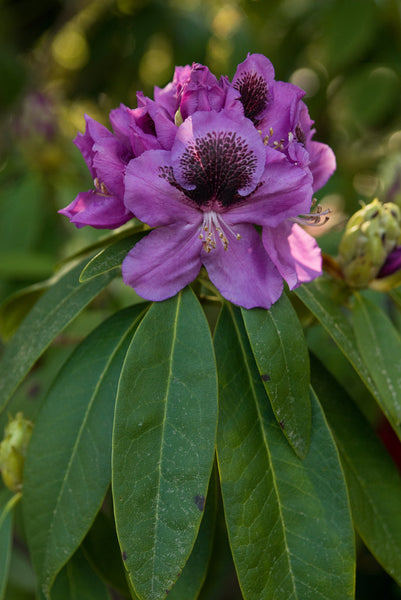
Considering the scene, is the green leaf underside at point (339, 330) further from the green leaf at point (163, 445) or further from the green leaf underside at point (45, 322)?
the green leaf underside at point (45, 322)

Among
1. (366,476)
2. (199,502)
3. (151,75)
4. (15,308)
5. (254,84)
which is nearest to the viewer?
(199,502)

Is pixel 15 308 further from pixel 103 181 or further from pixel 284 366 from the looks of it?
pixel 284 366

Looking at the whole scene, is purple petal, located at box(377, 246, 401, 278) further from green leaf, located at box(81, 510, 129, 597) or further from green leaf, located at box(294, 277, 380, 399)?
green leaf, located at box(81, 510, 129, 597)

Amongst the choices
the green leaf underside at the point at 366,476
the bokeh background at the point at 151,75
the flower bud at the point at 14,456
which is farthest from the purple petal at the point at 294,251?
the bokeh background at the point at 151,75

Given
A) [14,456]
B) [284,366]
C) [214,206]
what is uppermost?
[214,206]

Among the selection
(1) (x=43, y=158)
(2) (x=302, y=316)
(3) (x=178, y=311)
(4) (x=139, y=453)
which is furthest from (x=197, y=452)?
(1) (x=43, y=158)

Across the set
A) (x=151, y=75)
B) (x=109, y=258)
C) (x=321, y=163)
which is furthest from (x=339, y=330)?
(x=151, y=75)

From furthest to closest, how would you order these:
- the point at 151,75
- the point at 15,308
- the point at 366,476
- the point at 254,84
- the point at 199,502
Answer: the point at 151,75 < the point at 15,308 < the point at 366,476 < the point at 254,84 < the point at 199,502
